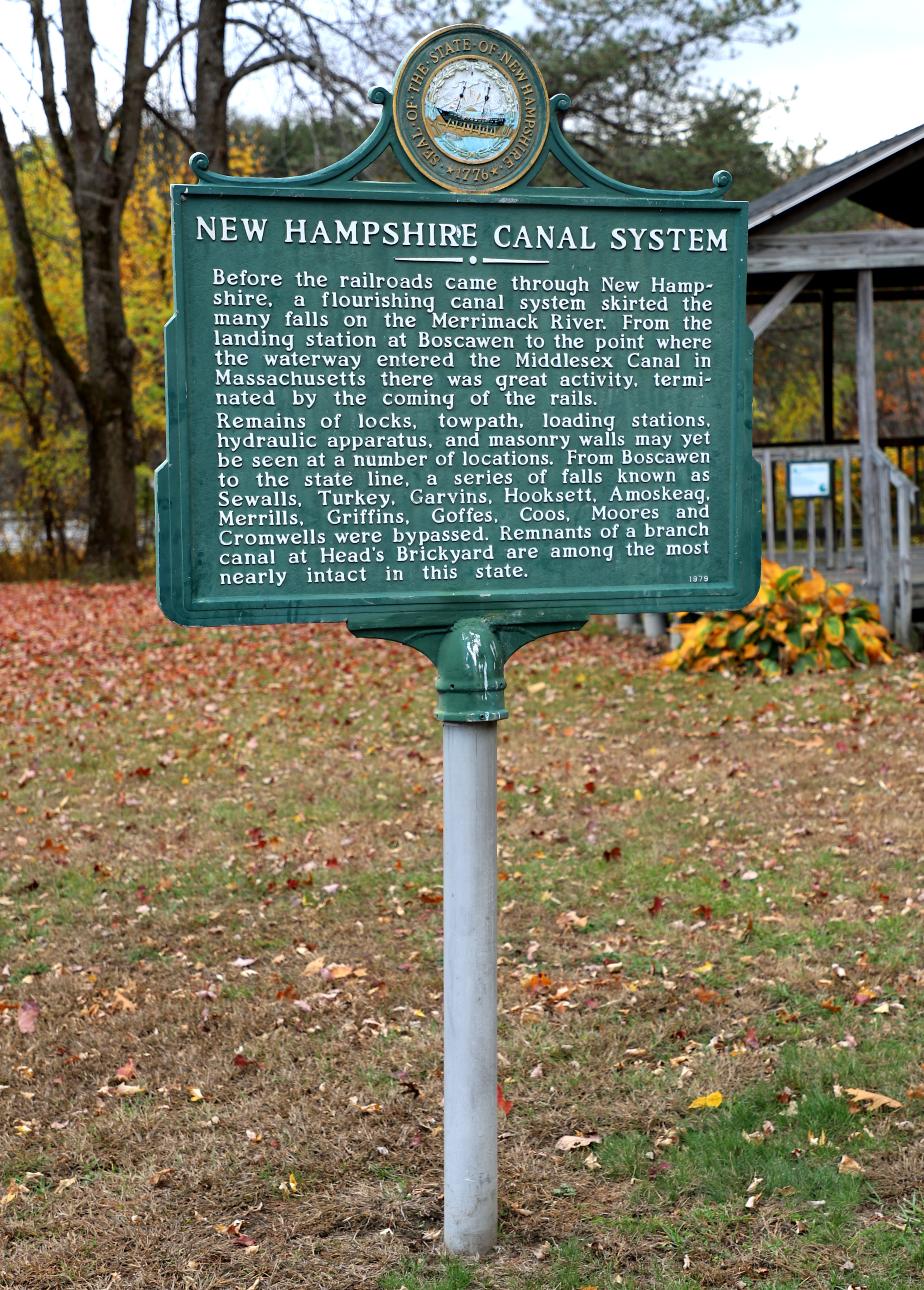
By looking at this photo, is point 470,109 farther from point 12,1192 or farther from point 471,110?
point 12,1192

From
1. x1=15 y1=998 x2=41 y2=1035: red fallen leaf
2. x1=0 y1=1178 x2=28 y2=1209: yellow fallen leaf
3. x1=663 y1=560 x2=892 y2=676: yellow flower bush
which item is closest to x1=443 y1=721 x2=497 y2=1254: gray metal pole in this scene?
x1=0 y1=1178 x2=28 y2=1209: yellow fallen leaf

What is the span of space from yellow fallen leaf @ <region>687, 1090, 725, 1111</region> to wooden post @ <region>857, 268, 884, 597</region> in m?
7.98

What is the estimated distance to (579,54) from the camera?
69.3ft

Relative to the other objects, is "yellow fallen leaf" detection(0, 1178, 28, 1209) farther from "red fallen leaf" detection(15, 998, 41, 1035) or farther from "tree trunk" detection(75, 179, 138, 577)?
"tree trunk" detection(75, 179, 138, 577)

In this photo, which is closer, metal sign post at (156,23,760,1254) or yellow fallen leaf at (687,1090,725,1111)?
metal sign post at (156,23,760,1254)

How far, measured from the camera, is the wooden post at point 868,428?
11.5 metres

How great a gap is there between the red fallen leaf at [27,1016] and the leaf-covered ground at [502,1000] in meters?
0.01

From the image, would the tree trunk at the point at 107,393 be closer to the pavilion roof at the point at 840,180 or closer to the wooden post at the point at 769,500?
the pavilion roof at the point at 840,180

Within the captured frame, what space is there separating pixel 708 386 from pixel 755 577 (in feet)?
1.81

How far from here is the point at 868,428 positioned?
464 inches

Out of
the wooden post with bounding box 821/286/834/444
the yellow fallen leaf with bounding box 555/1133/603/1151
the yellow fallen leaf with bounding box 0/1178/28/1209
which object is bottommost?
the yellow fallen leaf with bounding box 0/1178/28/1209

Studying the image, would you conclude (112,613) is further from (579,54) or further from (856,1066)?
(856,1066)

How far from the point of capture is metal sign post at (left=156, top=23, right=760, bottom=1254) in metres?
3.36

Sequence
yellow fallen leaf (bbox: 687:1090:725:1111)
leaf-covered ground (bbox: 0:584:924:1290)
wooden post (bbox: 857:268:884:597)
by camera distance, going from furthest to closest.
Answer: wooden post (bbox: 857:268:884:597)
yellow fallen leaf (bbox: 687:1090:725:1111)
leaf-covered ground (bbox: 0:584:924:1290)
